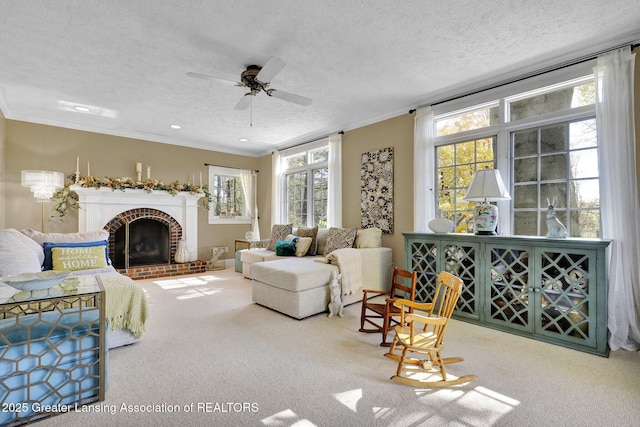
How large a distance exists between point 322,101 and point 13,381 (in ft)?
12.8

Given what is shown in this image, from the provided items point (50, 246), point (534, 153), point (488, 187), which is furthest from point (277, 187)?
point (534, 153)

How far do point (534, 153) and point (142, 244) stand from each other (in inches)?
256

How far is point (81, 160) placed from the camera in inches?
205

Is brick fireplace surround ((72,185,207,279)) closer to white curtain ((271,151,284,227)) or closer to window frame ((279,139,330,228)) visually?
white curtain ((271,151,284,227))

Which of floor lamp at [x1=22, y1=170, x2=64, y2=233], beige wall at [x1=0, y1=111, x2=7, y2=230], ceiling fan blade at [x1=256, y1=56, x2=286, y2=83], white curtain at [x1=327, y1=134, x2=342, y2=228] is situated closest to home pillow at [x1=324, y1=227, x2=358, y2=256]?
white curtain at [x1=327, y1=134, x2=342, y2=228]

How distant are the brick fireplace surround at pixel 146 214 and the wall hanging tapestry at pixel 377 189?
351 cm

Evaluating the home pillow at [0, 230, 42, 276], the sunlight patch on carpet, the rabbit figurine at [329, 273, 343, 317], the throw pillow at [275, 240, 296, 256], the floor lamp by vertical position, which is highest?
the floor lamp

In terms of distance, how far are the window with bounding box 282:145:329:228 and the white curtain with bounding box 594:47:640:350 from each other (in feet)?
12.8

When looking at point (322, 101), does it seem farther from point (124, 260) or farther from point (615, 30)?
point (124, 260)

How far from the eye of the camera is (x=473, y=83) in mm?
3537

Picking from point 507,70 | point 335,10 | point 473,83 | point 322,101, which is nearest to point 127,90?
point 322,101

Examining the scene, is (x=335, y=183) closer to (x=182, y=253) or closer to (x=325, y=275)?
(x=325, y=275)

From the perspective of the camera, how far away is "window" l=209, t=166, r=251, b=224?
22.0 feet

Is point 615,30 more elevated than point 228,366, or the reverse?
point 615,30
